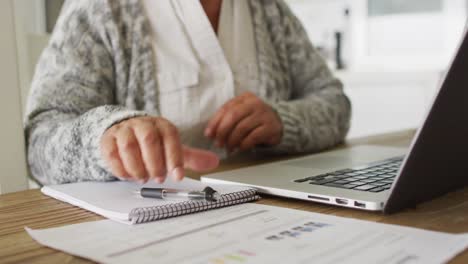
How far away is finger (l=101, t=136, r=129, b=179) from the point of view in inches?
20.7

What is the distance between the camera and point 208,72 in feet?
3.07

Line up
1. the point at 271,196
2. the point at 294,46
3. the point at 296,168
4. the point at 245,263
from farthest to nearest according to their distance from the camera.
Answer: the point at 294,46 < the point at 296,168 < the point at 271,196 < the point at 245,263

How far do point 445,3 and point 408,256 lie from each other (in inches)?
93.6

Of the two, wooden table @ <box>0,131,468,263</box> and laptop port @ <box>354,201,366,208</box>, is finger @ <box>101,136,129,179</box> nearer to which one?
wooden table @ <box>0,131,468,263</box>

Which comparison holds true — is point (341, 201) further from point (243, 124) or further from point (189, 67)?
point (189, 67)

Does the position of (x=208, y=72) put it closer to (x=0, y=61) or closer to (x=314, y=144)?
(x=314, y=144)

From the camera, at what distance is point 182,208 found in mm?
460

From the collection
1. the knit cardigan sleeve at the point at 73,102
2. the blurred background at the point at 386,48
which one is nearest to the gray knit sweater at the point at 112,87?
the knit cardigan sleeve at the point at 73,102

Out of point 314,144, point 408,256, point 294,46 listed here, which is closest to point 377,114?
point 294,46

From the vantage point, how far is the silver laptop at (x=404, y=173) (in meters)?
0.40

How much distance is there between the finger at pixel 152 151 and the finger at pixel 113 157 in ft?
0.12

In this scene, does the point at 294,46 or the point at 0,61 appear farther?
the point at 294,46


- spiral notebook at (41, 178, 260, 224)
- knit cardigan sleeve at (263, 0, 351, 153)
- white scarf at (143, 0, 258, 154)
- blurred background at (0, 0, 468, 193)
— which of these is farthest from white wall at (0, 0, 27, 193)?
blurred background at (0, 0, 468, 193)

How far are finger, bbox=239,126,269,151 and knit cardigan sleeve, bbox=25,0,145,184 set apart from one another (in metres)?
0.23
